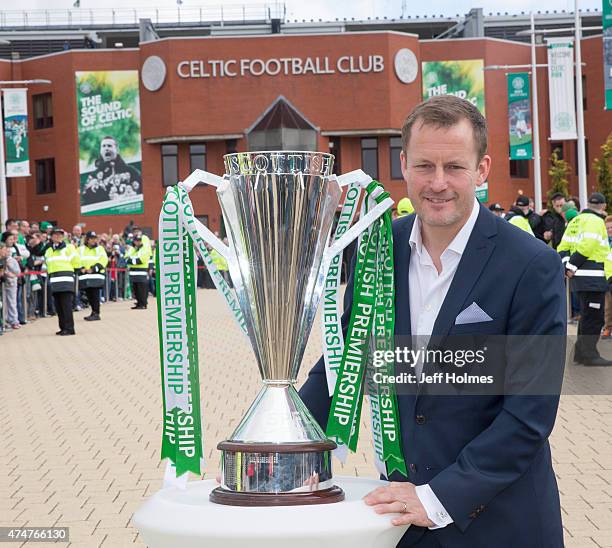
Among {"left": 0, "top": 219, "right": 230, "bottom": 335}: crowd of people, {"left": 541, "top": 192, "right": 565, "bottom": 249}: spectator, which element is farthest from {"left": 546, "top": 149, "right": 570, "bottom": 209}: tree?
{"left": 541, "top": 192, "right": 565, "bottom": 249}: spectator

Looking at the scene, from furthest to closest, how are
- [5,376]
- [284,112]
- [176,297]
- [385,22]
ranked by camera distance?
[385,22] → [284,112] → [5,376] → [176,297]

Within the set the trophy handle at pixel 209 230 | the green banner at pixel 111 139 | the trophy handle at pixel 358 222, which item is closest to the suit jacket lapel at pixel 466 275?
the trophy handle at pixel 358 222

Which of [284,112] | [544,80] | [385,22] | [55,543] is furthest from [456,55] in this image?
[55,543]

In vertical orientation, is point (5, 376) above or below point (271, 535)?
below

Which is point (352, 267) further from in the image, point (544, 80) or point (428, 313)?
point (544, 80)

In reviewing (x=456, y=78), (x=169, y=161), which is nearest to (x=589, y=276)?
(x=456, y=78)

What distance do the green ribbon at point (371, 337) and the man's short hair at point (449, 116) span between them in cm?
26

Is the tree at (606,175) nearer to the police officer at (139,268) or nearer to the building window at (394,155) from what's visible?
the building window at (394,155)

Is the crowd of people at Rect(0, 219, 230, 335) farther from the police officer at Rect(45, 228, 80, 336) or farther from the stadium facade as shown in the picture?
the stadium facade

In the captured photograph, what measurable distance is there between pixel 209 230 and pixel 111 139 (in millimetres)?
54471

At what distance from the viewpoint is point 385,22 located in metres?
67.2

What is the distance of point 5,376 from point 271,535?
43.1 ft

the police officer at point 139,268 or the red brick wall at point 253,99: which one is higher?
the red brick wall at point 253,99

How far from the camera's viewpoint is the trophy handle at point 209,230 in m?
2.94
